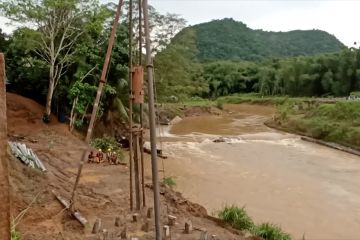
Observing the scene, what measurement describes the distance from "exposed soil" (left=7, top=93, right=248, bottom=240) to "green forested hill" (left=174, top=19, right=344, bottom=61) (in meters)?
67.1

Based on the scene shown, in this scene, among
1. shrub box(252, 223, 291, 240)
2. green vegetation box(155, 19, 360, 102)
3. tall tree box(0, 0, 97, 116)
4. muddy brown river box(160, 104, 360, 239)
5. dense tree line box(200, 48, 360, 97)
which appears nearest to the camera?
shrub box(252, 223, 291, 240)

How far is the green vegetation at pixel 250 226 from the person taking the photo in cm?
720

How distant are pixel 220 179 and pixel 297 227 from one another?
13.7ft

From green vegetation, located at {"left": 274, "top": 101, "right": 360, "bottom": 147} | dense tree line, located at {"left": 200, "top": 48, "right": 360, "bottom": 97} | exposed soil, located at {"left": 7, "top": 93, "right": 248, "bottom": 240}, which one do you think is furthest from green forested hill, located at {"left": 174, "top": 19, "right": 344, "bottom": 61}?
exposed soil, located at {"left": 7, "top": 93, "right": 248, "bottom": 240}

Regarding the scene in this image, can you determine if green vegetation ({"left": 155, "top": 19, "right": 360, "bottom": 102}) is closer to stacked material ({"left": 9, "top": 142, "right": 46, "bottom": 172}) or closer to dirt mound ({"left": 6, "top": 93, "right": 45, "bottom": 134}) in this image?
dirt mound ({"left": 6, "top": 93, "right": 45, "bottom": 134})

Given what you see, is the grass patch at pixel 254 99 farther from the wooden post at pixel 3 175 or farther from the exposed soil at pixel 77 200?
the wooden post at pixel 3 175

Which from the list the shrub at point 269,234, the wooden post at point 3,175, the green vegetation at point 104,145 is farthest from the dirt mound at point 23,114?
the wooden post at point 3,175

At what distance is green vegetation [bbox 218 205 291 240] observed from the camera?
7.20 meters

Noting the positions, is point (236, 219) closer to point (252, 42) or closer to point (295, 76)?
point (295, 76)

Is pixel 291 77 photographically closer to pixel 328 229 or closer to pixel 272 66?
pixel 272 66

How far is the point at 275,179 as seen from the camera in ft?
44.0

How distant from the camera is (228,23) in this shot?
94125 mm

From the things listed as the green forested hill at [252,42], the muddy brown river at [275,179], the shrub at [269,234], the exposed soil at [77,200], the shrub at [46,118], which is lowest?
the muddy brown river at [275,179]

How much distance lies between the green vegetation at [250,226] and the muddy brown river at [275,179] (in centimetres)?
140
